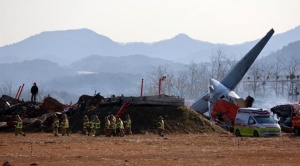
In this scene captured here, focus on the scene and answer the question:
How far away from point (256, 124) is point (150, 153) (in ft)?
53.3

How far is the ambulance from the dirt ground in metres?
4.69

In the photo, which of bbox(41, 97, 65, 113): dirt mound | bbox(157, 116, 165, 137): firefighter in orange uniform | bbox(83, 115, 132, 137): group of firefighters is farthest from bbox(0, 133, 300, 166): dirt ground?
bbox(41, 97, 65, 113): dirt mound

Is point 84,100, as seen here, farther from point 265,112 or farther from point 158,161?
→ point 158,161

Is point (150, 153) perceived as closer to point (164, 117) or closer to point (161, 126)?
point (161, 126)

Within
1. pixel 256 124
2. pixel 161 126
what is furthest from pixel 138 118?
pixel 256 124

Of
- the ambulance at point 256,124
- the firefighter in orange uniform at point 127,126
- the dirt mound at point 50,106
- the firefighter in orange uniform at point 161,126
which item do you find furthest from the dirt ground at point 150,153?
the dirt mound at point 50,106

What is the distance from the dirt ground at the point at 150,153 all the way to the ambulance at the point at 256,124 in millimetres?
4694

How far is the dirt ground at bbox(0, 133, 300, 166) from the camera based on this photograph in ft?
87.1

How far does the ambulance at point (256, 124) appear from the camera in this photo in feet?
146

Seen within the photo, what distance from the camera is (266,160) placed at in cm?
2781

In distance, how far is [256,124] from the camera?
44906 mm

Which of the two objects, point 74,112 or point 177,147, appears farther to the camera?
point 74,112

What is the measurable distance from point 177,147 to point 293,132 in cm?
1777

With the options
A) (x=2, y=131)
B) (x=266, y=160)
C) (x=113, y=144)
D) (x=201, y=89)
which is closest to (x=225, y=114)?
(x=2, y=131)
